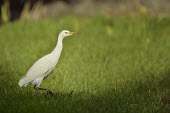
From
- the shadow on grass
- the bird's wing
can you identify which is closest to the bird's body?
the bird's wing

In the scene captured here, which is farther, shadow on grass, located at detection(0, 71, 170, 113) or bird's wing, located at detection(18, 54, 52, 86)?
bird's wing, located at detection(18, 54, 52, 86)

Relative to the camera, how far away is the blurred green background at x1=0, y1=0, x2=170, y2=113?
4.71m

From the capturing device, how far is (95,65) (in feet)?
24.6

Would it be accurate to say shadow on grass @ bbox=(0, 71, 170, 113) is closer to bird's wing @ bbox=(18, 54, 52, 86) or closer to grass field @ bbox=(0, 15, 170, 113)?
grass field @ bbox=(0, 15, 170, 113)

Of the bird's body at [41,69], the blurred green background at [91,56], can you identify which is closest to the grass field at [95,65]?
the blurred green background at [91,56]

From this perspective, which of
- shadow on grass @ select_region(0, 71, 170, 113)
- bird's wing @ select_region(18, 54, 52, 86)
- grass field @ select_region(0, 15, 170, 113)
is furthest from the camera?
bird's wing @ select_region(18, 54, 52, 86)

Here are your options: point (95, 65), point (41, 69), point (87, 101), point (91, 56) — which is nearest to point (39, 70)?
point (41, 69)

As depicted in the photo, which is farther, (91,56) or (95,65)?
(91,56)

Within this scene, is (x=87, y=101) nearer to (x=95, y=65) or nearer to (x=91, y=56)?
(x=95, y=65)

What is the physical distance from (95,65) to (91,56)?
35.1 inches

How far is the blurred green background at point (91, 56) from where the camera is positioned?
185 inches

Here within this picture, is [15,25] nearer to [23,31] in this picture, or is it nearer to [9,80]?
[23,31]

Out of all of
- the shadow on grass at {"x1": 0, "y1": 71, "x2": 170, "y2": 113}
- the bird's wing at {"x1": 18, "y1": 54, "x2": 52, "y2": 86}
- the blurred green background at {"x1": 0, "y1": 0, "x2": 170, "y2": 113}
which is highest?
the bird's wing at {"x1": 18, "y1": 54, "x2": 52, "y2": 86}

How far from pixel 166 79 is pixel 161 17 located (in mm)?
6408
